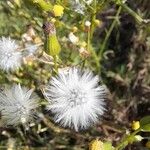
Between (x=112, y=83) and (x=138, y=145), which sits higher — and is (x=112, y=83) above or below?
above

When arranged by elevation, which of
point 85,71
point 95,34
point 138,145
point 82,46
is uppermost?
point 95,34

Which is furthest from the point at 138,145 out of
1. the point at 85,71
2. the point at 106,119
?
the point at 85,71

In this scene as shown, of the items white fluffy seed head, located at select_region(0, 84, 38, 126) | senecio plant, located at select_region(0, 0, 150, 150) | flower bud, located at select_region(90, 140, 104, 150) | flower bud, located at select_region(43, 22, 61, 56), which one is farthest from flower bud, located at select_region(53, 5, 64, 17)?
flower bud, located at select_region(90, 140, 104, 150)

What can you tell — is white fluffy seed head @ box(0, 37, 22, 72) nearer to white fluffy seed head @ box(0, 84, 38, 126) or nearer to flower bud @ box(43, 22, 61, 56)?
white fluffy seed head @ box(0, 84, 38, 126)

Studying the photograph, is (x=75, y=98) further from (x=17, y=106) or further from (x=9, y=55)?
(x=9, y=55)

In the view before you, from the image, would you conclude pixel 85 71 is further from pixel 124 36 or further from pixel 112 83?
pixel 124 36

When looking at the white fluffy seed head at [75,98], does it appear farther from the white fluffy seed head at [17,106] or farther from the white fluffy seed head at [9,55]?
the white fluffy seed head at [9,55]
